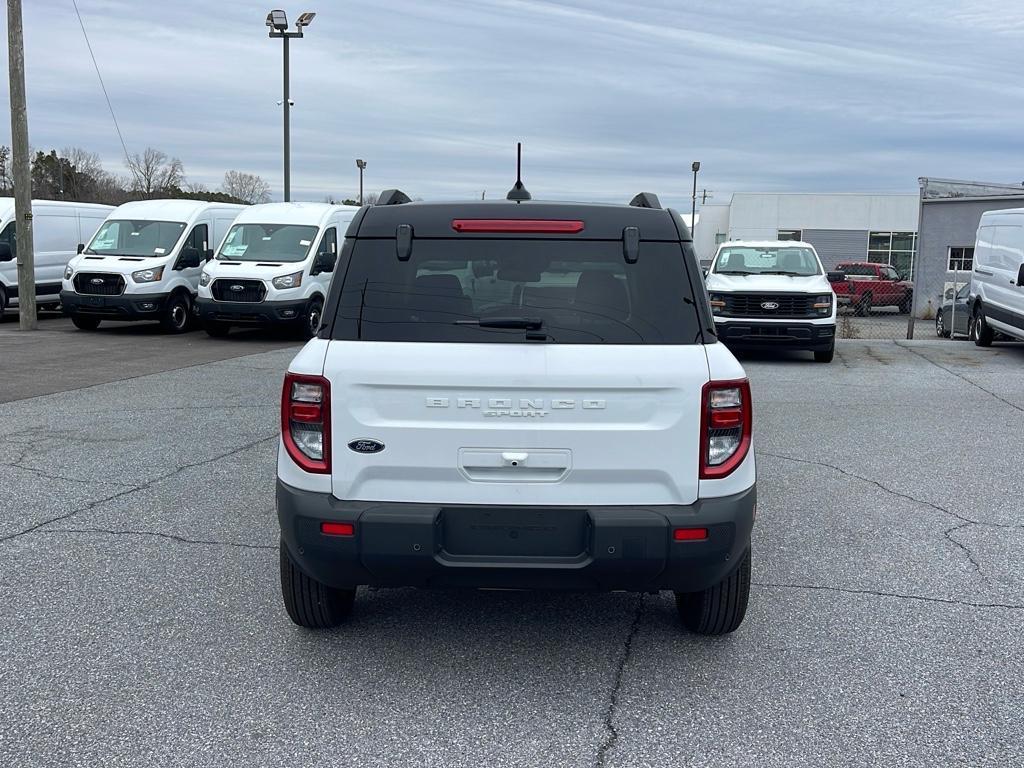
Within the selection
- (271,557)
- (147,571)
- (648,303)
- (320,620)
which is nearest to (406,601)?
(320,620)

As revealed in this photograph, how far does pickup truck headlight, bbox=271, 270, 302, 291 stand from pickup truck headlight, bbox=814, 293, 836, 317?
8672mm

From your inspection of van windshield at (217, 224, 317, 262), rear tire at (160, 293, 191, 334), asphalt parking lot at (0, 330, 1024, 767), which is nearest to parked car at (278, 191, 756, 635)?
asphalt parking lot at (0, 330, 1024, 767)

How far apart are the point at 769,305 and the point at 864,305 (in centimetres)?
1631

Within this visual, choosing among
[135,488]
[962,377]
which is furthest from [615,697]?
[962,377]

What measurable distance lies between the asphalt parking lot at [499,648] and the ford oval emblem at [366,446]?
92 centimetres

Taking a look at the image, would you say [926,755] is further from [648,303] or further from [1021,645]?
[648,303]

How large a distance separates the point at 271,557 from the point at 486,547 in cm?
215

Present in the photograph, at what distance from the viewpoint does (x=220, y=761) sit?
332 centimetres

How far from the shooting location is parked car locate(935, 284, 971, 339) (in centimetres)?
2025

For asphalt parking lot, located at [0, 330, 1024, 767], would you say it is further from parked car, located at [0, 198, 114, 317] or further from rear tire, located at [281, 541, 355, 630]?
parked car, located at [0, 198, 114, 317]

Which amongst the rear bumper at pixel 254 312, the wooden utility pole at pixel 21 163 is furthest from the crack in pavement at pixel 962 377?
the wooden utility pole at pixel 21 163

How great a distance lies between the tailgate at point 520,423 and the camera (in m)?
3.68

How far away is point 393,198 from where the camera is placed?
445cm

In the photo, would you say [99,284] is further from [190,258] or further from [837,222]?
[837,222]
